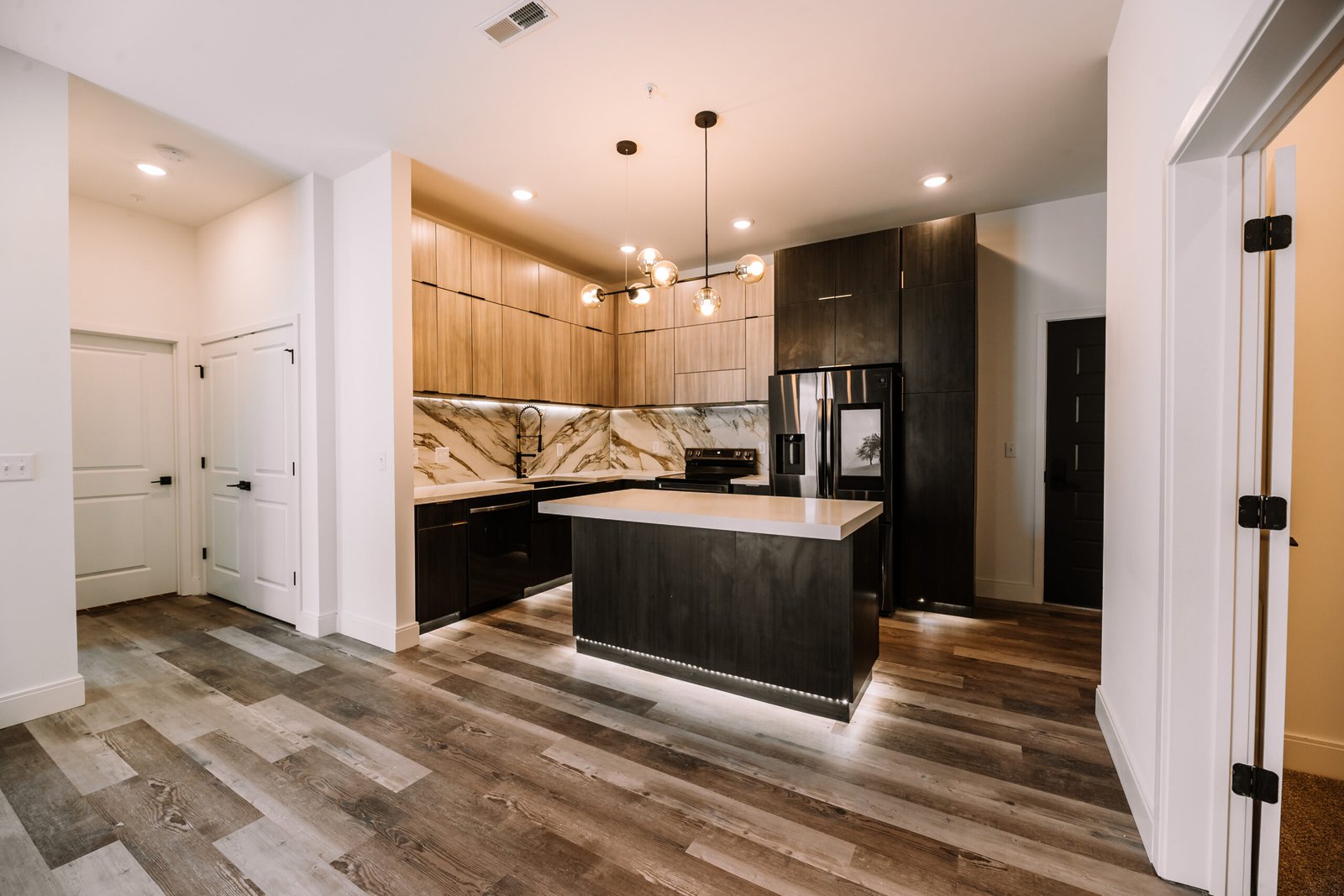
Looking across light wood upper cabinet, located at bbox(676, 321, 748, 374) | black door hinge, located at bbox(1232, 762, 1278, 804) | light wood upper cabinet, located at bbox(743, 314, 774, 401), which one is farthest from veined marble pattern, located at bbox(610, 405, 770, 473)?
black door hinge, located at bbox(1232, 762, 1278, 804)

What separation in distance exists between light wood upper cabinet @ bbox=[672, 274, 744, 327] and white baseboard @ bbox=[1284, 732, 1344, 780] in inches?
161

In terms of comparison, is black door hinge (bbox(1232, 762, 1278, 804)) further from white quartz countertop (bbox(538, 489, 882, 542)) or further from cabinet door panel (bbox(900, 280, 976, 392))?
cabinet door panel (bbox(900, 280, 976, 392))

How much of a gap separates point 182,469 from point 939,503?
598 cm

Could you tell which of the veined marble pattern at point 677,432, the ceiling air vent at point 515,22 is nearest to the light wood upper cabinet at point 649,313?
the veined marble pattern at point 677,432

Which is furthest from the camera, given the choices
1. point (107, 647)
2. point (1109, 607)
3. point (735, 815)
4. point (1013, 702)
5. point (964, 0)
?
point (107, 647)

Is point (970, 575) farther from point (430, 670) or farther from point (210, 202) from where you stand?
point (210, 202)

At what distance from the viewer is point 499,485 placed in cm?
454

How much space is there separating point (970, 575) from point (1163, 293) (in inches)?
108

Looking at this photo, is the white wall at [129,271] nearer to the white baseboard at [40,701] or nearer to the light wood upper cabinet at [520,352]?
the light wood upper cabinet at [520,352]

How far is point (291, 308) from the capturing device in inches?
146

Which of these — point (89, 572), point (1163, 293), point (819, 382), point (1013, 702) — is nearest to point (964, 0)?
point (1163, 293)

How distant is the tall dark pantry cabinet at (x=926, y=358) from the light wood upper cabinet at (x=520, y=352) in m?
2.48

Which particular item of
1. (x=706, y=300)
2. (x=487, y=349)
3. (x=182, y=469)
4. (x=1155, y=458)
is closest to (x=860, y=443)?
(x=706, y=300)

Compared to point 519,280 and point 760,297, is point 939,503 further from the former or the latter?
point 519,280
